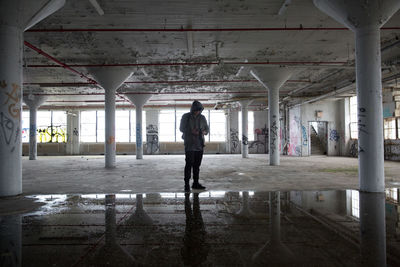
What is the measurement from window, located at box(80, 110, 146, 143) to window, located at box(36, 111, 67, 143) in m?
2.23

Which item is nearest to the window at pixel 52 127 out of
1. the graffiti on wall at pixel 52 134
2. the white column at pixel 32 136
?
the graffiti on wall at pixel 52 134

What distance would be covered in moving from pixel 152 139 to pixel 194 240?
2703 cm

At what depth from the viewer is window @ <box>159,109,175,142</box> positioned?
2995 centimetres

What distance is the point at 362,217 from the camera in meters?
3.78

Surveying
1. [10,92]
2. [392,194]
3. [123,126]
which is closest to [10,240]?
[10,92]

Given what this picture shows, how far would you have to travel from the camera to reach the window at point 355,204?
4.00 metres

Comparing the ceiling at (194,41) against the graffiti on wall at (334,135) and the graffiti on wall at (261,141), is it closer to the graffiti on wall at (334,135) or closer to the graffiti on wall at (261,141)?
the graffiti on wall at (334,135)

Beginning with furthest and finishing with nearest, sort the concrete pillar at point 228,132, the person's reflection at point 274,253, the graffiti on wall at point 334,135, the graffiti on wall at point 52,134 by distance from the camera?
the graffiti on wall at point 52,134 → the concrete pillar at point 228,132 → the graffiti on wall at point 334,135 → the person's reflection at point 274,253

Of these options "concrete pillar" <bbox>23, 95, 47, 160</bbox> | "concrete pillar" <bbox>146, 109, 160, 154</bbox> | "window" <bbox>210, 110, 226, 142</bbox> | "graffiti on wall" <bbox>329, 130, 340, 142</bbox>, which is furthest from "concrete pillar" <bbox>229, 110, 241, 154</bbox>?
"concrete pillar" <bbox>23, 95, 47, 160</bbox>

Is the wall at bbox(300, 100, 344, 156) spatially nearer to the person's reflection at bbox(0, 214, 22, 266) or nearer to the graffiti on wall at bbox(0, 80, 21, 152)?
the graffiti on wall at bbox(0, 80, 21, 152)

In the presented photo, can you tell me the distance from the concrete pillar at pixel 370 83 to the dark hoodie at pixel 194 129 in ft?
12.7

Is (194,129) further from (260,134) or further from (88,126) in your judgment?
(88,126)

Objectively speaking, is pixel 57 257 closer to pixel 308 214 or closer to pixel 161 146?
pixel 308 214

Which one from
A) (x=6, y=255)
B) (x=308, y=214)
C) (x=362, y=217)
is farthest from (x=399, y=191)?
(x=6, y=255)
